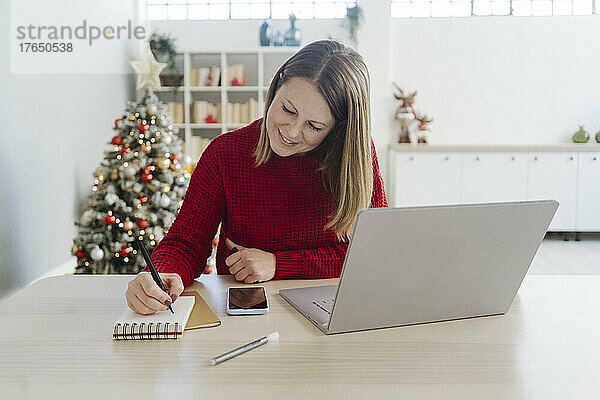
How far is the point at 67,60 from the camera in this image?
12.8 feet

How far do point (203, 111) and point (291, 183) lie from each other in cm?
430

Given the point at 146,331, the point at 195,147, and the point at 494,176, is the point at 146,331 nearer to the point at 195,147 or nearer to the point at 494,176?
the point at 195,147

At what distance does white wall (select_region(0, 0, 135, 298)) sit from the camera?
3.09 metres

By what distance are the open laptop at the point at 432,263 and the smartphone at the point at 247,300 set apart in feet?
0.32

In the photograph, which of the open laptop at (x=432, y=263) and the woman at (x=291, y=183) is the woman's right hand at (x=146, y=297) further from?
the open laptop at (x=432, y=263)

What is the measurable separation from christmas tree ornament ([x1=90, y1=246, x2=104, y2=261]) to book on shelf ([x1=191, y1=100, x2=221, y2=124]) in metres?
2.61

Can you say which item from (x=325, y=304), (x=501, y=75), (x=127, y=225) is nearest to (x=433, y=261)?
(x=325, y=304)

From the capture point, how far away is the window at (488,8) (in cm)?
610

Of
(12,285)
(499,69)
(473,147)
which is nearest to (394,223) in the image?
(12,285)

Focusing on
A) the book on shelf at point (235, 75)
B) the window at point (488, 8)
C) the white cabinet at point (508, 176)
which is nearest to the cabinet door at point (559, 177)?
the white cabinet at point (508, 176)

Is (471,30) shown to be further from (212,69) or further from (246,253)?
(246,253)

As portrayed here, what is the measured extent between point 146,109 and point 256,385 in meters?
3.16

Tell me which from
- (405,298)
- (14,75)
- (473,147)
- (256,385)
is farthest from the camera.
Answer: (473,147)

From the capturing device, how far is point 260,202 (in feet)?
5.24
